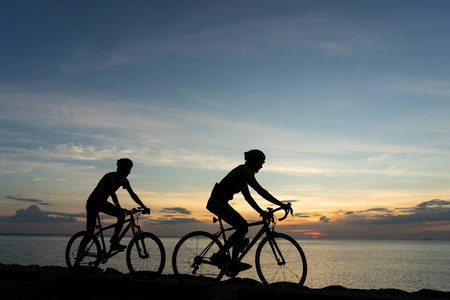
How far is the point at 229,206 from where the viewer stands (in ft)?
20.1

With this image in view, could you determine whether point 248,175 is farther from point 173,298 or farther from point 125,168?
point 125,168

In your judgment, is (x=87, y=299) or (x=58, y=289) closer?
(x=87, y=299)

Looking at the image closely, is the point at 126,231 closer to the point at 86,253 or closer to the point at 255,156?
the point at 86,253

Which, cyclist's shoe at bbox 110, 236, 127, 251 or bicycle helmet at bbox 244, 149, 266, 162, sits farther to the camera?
cyclist's shoe at bbox 110, 236, 127, 251

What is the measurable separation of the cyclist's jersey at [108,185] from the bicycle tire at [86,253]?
93 cm

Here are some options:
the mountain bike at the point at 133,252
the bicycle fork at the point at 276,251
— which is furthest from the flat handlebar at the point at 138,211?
the bicycle fork at the point at 276,251

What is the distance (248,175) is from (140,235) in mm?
2576

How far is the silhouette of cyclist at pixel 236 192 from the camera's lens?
19.5ft

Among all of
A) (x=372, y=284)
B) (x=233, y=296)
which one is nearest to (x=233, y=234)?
(x=233, y=296)

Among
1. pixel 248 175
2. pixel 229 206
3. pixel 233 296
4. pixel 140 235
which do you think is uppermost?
pixel 248 175

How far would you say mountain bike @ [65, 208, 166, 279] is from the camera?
6770 mm

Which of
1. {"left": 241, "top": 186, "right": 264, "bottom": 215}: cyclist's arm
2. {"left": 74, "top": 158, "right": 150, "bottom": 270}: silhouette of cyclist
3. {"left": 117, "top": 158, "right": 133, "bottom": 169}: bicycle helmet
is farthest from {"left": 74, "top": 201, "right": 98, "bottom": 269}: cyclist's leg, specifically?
{"left": 241, "top": 186, "right": 264, "bottom": 215}: cyclist's arm

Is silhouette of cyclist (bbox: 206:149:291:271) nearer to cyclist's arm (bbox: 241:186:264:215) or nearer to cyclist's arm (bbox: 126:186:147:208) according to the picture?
cyclist's arm (bbox: 241:186:264:215)

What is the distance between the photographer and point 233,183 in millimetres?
6070
